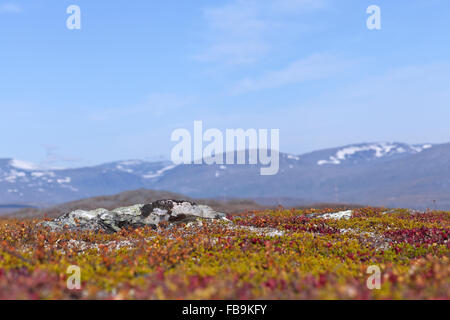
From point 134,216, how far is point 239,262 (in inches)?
407

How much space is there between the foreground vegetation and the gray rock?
5.50 ft

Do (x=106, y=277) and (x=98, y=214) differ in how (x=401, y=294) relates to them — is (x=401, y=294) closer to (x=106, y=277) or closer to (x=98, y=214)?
(x=106, y=277)

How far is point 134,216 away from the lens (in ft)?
65.9

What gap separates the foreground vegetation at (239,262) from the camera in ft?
25.2

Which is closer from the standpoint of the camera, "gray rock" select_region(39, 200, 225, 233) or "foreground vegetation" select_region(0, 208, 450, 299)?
"foreground vegetation" select_region(0, 208, 450, 299)

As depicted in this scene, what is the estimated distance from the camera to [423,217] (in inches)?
838

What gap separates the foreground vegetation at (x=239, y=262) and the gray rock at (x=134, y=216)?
1675 mm

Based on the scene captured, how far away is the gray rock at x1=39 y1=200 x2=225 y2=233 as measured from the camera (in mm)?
18875

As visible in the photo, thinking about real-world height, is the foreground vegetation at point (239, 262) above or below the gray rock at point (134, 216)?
below

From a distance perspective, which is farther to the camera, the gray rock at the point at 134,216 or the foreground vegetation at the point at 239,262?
the gray rock at the point at 134,216

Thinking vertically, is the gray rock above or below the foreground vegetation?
above

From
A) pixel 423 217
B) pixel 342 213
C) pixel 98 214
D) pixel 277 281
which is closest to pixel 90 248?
pixel 98 214

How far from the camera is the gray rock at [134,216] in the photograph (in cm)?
1888
